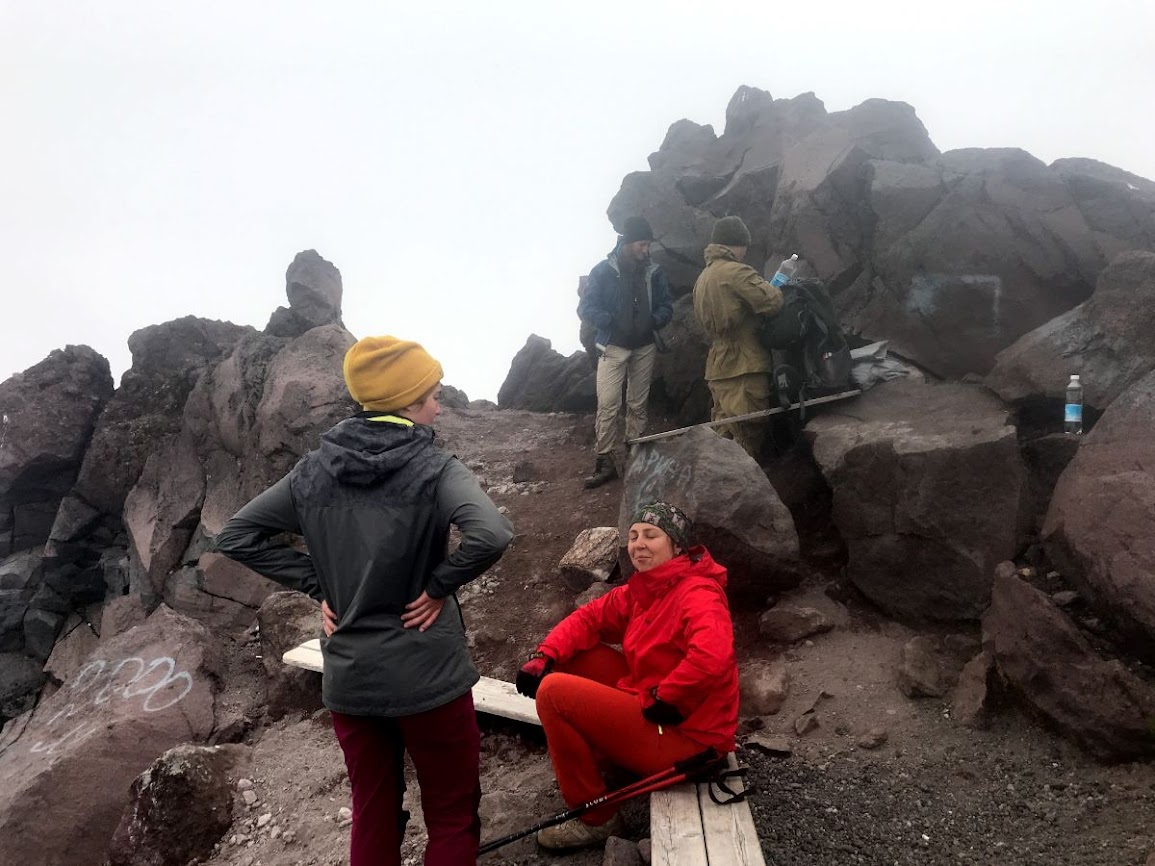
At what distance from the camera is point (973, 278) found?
8.47 m

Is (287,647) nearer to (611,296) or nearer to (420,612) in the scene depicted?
(420,612)

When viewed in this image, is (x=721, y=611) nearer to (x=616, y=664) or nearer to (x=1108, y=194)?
(x=616, y=664)

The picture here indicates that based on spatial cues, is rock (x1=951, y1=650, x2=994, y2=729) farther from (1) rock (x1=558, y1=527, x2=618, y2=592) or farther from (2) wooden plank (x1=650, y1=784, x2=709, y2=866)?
(1) rock (x1=558, y1=527, x2=618, y2=592)

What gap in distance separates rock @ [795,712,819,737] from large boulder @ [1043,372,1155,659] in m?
1.98

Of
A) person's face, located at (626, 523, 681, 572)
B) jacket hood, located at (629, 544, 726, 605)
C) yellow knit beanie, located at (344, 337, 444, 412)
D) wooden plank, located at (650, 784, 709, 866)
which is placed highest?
yellow knit beanie, located at (344, 337, 444, 412)

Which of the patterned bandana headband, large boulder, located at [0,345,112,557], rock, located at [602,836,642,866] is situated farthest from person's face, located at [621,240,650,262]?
large boulder, located at [0,345,112,557]

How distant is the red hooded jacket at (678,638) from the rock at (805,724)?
1185 mm

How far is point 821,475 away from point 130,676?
725 cm

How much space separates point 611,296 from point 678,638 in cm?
620

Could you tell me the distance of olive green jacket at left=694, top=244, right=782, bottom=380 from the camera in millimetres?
7973

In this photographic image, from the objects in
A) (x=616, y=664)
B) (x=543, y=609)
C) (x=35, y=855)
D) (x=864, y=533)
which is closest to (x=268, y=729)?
(x=35, y=855)

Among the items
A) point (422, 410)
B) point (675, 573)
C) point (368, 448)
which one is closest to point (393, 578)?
point (368, 448)

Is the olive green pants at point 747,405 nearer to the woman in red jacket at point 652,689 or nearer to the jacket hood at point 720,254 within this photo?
the jacket hood at point 720,254

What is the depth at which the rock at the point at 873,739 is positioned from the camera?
5055 mm
